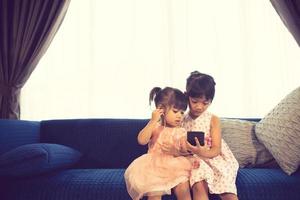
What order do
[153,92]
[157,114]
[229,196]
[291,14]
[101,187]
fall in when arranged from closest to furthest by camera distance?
[229,196], [101,187], [157,114], [153,92], [291,14]

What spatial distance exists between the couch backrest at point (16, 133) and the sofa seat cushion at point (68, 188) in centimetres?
36

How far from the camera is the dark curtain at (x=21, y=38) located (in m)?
2.62

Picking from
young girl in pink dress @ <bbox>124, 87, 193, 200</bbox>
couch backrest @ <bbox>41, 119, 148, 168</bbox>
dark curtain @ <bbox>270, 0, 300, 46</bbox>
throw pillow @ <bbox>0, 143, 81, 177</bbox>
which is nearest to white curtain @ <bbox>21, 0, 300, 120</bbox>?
dark curtain @ <bbox>270, 0, 300, 46</bbox>

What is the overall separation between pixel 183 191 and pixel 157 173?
5.9 inches

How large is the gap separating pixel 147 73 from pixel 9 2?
4.36 feet

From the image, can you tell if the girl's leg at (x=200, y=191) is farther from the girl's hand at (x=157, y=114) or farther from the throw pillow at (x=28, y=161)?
the throw pillow at (x=28, y=161)

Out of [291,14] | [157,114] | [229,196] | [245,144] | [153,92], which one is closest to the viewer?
[229,196]

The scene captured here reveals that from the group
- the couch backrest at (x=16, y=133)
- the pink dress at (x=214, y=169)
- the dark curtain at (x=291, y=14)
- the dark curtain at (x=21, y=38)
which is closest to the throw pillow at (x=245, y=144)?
the pink dress at (x=214, y=169)

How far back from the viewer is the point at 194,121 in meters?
1.77

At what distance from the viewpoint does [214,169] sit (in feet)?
5.25

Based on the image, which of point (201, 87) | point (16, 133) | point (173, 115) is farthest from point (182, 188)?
point (16, 133)

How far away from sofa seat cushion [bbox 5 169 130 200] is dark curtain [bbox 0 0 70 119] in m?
1.14

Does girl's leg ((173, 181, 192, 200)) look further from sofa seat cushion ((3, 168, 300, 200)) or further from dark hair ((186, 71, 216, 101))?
dark hair ((186, 71, 216, 101))

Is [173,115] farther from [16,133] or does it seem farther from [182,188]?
[16,133]
